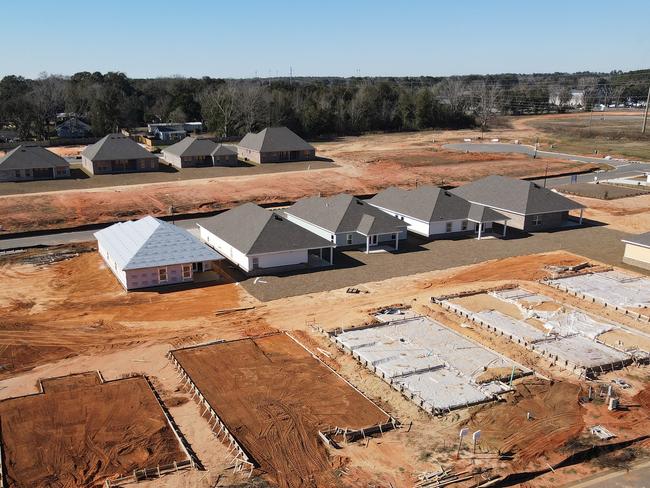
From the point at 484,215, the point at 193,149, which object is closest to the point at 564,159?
the point at 484,215

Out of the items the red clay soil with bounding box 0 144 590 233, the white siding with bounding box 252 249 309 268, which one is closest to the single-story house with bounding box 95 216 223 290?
the white siding with bounding box 252 249 309 268

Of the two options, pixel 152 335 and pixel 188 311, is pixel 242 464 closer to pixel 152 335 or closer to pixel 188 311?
pixel 152 335

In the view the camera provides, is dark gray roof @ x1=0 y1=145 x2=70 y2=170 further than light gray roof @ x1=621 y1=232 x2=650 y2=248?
Yes

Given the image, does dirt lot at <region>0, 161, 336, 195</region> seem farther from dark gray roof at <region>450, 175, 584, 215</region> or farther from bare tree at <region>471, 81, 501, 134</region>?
bare tree at <region>471, 81, 501, 134</region>

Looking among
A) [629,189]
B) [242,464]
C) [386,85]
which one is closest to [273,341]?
[242,464]

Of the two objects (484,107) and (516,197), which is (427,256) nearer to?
(516,197)

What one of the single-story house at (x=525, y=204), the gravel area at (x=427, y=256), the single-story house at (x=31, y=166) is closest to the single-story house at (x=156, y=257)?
the gravel area at (x=427, y=256)
